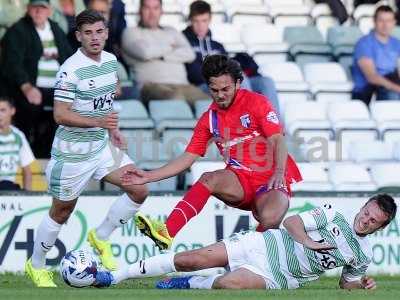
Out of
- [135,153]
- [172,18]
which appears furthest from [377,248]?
[172,18]

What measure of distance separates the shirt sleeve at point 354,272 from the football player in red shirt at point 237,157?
0.72 m

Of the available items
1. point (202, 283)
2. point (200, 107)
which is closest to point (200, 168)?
point (200, 107)

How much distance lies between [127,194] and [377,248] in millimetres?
3415

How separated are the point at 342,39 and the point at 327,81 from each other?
36.8 inches

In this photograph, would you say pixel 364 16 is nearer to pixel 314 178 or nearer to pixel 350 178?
pixel 350 178

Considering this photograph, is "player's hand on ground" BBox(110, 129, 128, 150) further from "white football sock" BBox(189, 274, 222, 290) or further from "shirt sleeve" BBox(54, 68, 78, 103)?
"white football sock" BBox(189, 274, 222, 290)

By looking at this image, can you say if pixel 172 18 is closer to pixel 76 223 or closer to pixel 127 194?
pixel 76 223

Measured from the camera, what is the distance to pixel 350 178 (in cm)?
1512

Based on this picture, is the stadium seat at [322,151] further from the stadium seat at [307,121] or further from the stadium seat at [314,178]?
the stadium seat at [314,178]

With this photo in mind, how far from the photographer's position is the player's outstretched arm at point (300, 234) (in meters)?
10.6

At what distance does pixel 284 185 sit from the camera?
11617mm

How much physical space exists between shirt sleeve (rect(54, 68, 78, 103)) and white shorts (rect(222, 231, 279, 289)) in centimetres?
171

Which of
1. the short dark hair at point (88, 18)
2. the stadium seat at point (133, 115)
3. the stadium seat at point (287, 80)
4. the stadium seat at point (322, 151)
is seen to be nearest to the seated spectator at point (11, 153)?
the stadium seat at point (133, 115)

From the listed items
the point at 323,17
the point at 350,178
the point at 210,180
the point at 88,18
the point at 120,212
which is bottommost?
the point at 350,178
